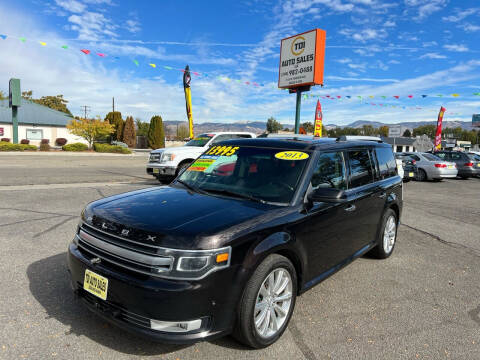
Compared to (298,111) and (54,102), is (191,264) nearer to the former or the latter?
(298,111)

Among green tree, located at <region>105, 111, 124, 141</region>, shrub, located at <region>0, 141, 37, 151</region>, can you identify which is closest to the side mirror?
shrub, located at <region>0, 141, 37, 151</region>

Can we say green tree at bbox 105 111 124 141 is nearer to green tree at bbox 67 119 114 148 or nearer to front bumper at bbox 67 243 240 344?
green tree at bbox 67 119 114 148

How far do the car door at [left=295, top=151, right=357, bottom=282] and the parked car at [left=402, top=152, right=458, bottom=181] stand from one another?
51.8 ft

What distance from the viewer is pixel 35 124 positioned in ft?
156

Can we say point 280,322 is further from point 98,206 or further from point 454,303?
point 454,303

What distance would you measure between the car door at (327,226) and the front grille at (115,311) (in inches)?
55.7

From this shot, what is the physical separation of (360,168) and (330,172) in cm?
79

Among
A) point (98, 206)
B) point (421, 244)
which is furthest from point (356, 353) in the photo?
point (421, 244)

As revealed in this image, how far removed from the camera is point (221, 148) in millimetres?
4125

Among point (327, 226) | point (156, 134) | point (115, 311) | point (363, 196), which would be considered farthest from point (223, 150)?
point (156, 134)

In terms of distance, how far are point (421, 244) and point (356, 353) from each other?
153 inches

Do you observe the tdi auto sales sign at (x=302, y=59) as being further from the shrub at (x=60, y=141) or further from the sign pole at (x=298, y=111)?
the shrub at (x=60, y=141)

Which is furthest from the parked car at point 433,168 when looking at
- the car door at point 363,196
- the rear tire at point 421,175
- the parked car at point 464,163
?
the car door at point 363,196

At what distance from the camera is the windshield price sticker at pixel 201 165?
12.9 ft
